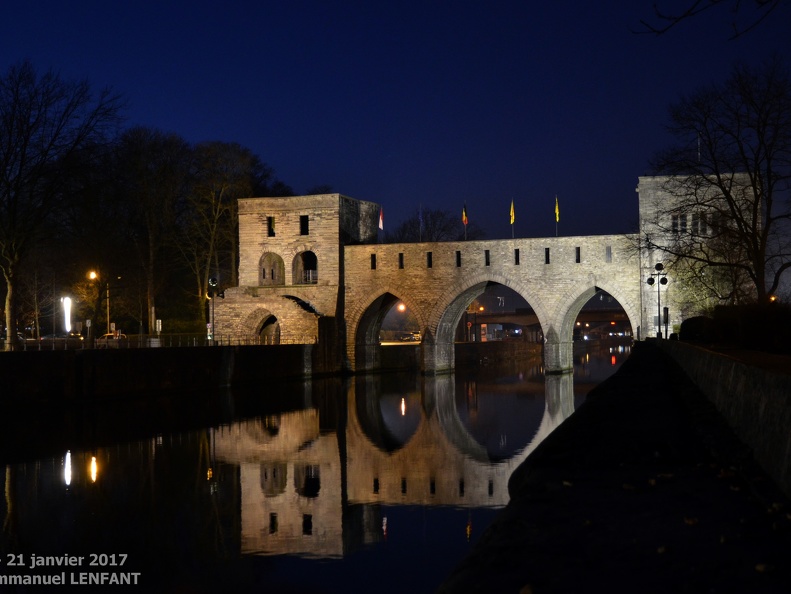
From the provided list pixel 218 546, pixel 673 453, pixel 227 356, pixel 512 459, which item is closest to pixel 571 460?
pixel 673 453

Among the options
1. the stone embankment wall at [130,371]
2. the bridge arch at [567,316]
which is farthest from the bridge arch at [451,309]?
the stone embankment wall at [130,371]

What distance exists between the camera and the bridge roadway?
41844mm

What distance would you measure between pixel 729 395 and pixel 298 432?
13659mm

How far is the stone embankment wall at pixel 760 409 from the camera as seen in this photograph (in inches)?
189

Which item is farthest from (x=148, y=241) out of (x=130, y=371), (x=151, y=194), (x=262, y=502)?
(x=262, y=502)

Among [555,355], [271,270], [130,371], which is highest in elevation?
[271,270]

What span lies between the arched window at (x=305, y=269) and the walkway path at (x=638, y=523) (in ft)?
127

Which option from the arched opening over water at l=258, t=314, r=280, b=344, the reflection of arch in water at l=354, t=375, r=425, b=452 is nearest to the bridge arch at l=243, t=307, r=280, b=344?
the arched opening over water at l=258, t=314, r=280, b=344

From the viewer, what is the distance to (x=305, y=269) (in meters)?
48.7

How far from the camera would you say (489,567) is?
11.9ft

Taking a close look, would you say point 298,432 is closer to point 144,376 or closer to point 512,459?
point 512,459

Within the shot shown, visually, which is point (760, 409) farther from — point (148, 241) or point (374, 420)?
point (148, 241)

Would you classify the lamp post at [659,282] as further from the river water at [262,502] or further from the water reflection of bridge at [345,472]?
the river water at [262,502]

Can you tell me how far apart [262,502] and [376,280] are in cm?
3288
